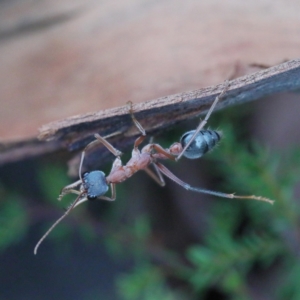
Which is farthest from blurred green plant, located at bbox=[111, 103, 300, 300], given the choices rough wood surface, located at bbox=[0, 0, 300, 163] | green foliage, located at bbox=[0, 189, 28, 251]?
green foliage, located at bbox=[0, 189, 28, 251]

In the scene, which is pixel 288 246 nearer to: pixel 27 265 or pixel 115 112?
pixel 115 112

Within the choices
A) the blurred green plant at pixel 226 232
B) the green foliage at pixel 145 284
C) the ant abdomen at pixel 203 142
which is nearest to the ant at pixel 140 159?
the ant abdomen at pixel 203 142

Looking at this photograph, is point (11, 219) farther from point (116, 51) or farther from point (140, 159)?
point (116, 51)

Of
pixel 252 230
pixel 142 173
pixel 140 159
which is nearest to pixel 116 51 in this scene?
pixel 140 159

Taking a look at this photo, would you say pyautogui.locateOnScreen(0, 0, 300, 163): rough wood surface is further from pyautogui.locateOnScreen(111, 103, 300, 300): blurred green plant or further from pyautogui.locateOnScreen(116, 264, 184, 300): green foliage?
pyautogui.locateOnScreen(116, 264, 184, 300): green foliage

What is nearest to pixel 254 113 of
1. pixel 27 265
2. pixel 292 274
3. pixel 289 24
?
pixel 289 24

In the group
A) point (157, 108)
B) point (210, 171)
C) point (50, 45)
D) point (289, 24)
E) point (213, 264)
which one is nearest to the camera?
point (157, 108)
